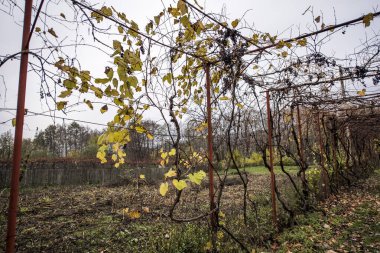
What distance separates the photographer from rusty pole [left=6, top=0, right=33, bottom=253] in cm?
148

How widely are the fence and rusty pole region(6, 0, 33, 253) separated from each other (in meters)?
14.7

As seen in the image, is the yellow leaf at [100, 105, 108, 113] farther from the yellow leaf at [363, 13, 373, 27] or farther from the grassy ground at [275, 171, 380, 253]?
the grassy ground at [275, 171, 380, 253]

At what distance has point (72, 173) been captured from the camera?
59.0 ft

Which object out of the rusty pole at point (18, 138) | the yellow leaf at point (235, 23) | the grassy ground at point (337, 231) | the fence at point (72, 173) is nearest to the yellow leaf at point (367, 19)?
the yellow leaf at point (235, 23)

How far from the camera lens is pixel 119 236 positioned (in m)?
5.27

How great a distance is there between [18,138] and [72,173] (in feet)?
60.1

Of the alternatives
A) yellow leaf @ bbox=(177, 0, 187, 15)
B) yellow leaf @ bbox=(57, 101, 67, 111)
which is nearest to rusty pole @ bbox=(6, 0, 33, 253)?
yellow leaf @ bbox=(57, 101, 67, 111)

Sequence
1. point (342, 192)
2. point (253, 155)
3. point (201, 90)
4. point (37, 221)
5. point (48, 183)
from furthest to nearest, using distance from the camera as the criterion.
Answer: point (253, 155) < point (48, 183) < point (342, 192) < point (37, 221) < point (201, 90)

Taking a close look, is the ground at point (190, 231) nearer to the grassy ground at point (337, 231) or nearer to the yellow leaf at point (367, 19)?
the grassy ground at point (337, 231)

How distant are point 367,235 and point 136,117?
4506 mm

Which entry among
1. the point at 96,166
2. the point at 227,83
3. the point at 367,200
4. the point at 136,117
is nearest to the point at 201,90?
the point at 227,83

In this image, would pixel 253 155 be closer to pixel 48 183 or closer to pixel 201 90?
pixel 48 183

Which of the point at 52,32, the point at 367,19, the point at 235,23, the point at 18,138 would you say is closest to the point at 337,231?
the point at 367,19

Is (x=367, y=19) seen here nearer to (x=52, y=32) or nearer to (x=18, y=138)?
(x=52, y=32)
